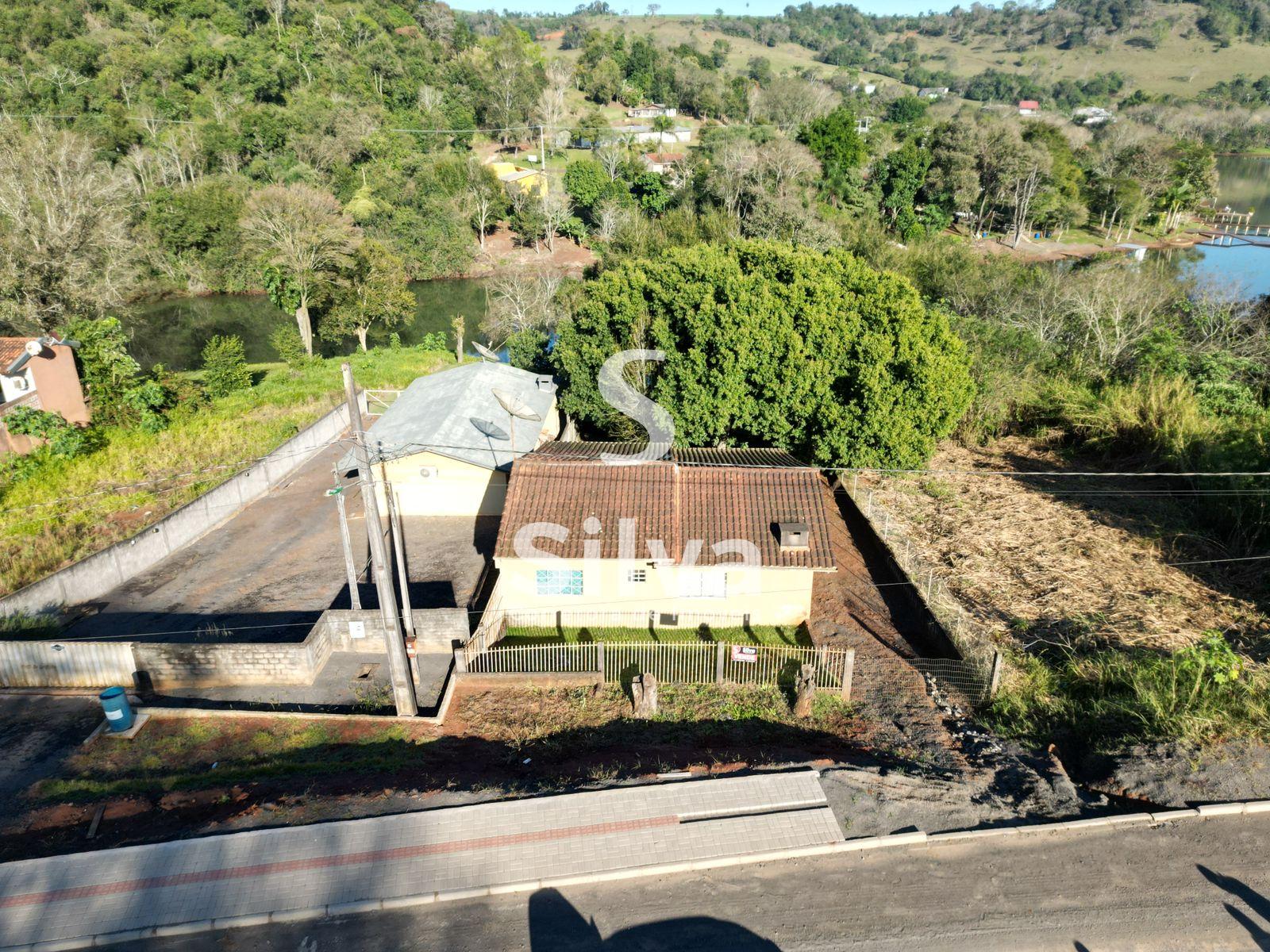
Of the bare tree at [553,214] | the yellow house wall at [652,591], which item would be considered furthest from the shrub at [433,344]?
the yellow house wall at [652,591]

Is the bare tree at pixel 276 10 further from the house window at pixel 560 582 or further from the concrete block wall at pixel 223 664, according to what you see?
the house window at pixel 560 582

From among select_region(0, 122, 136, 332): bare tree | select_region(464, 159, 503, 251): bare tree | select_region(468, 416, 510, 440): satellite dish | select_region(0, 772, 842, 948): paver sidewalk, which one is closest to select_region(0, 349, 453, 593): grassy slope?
select_region(468, 416, 510, 440): satellite dish

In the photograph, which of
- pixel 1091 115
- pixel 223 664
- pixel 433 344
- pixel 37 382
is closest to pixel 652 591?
pixel 223 664

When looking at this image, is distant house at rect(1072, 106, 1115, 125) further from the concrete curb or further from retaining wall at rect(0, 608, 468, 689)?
retaining wall at rect(0, 608, 468, 689)

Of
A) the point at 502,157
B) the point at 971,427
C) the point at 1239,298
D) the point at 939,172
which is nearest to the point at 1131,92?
the point at 939,172

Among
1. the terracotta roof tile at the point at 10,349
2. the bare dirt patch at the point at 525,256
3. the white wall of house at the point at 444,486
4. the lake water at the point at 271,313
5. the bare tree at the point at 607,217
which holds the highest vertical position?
the bare tree at the point at 607,217

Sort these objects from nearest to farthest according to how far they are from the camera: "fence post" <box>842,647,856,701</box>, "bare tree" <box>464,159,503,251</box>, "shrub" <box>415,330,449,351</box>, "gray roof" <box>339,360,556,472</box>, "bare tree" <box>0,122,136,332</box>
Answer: "fence post" <box>842,647,856,701</box>, "gray roof" <box>339,360,556,472</box>, "bare tree" <box>0,122,136,332</box>, "shrub" <box>415,330,449,351</box>, "bare tree" <box>464,159,503,251</box>
